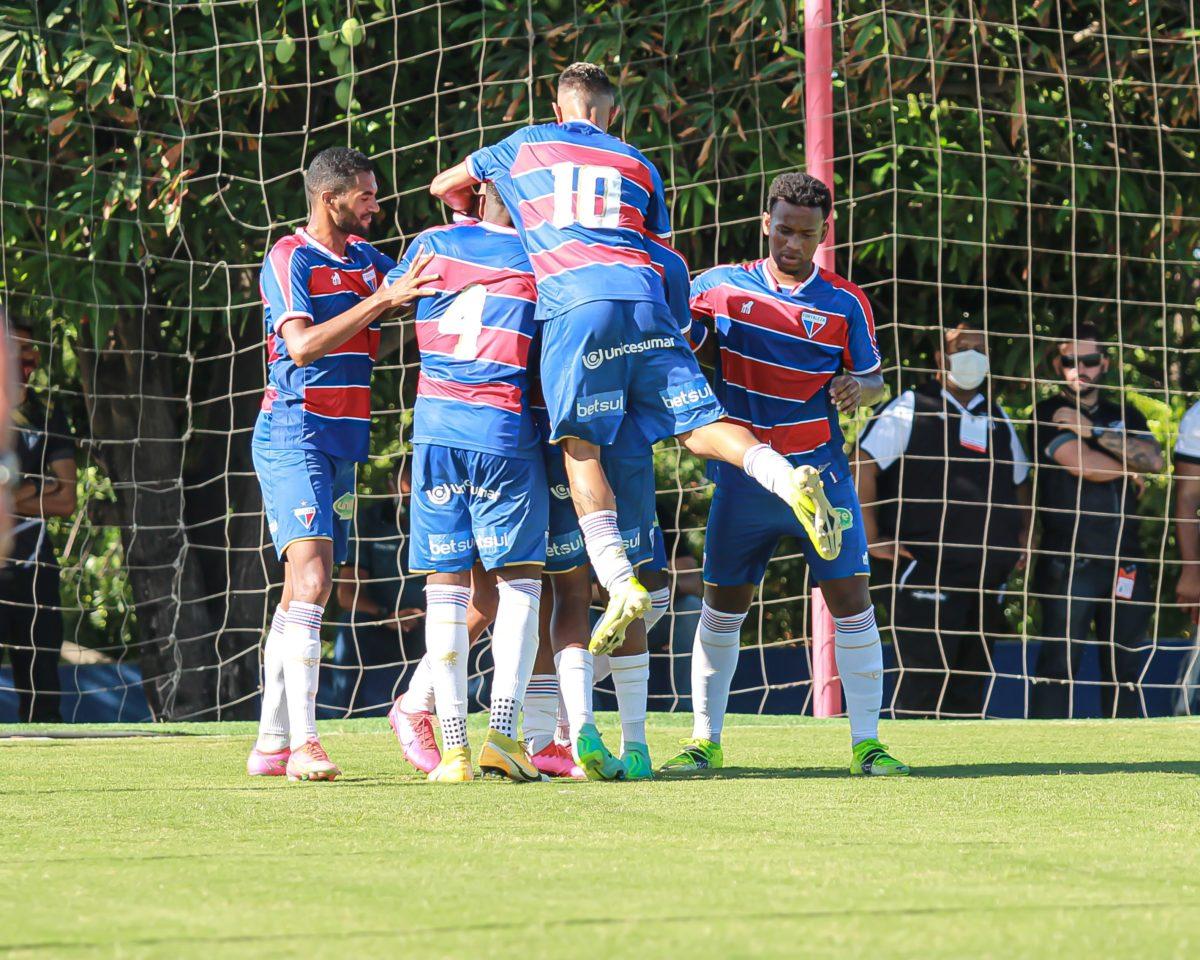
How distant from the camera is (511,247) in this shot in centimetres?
553

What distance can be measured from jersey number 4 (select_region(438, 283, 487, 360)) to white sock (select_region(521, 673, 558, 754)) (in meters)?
1.13

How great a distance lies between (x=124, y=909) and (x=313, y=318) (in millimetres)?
3138

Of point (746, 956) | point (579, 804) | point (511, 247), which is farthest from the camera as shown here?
point (511, 247)

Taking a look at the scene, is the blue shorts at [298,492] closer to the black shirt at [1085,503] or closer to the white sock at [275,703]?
the white sock at [275,703]

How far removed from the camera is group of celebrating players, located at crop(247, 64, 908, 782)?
523cm

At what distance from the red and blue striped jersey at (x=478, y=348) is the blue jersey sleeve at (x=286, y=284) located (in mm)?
373

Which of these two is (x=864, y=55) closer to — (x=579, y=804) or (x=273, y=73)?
(x=273, y=73)

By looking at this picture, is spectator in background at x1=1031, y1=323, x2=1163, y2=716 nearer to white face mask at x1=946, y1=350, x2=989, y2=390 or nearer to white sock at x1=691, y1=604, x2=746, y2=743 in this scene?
white face mask at x1=946, y1=350, x2=989, y2=390

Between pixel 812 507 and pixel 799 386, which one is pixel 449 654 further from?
pixel 799 386

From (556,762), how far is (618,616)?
0.98 m

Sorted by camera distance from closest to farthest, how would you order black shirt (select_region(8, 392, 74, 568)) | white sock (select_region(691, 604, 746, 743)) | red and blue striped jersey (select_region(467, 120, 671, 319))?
red and blue striped jersey (select_region(467, 120, 671, 319)) < white sock (select_region(691, 604, 746, 743)) < black shirt (select_region(8, 392, 74, 568))

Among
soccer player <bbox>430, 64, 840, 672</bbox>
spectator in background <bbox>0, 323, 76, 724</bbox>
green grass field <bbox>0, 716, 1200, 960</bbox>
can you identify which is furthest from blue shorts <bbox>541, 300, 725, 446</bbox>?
spectator in background <bbox>0, 323, 76, 724</bbox>

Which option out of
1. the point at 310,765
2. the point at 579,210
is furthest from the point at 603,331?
the point at 310,765

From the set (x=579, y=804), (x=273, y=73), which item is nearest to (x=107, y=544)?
(x=273, y=73)
